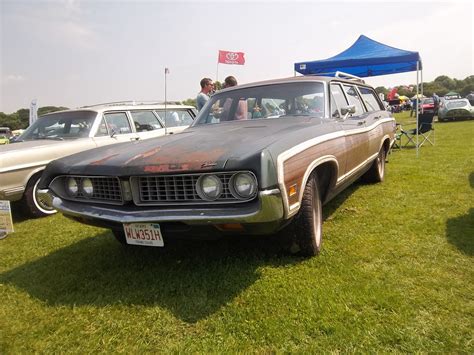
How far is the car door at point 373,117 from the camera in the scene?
4.70 metres

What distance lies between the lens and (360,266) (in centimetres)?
281

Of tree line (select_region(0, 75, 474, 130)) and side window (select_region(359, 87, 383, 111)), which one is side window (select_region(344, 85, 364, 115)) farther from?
tree line (select_region(0, 75, 474, 130))

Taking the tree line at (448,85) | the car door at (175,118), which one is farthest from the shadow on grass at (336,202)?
the tree line at (448,85)

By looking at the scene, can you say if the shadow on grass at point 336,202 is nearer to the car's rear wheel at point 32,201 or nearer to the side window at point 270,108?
the side window at point 270,108

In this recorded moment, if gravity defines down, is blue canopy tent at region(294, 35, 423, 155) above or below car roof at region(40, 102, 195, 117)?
above

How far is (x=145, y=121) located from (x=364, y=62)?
6372mm

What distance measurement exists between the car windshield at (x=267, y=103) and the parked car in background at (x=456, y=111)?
1844 cm

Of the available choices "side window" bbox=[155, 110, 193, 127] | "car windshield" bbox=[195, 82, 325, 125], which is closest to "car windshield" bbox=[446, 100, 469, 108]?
"side window" bbox=[155, 110, 193, 127]

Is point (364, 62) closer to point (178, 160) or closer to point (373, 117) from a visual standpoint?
point (373, 117)

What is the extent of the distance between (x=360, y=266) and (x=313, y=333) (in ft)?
3.02

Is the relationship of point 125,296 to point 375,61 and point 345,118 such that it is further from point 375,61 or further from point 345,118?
point 375,61

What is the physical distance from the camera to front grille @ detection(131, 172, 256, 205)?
232cm

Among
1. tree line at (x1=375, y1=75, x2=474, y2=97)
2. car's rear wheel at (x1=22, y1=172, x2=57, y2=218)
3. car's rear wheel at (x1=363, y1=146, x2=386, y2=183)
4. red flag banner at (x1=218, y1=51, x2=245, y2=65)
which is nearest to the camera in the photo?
car's rear wheel at (x1=22, y1=172, x2=57, y2=218)

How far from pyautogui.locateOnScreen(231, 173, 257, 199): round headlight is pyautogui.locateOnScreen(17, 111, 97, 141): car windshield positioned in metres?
4.20
